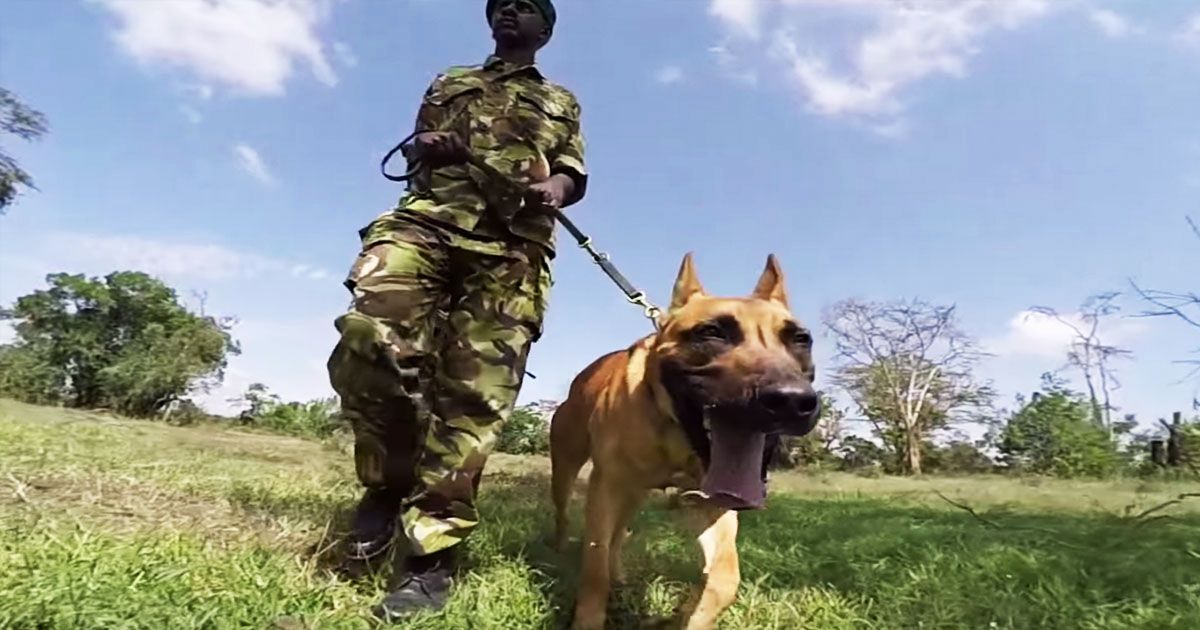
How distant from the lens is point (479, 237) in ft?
11.7

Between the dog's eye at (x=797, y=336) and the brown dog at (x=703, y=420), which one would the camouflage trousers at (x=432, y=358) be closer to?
the brown dog at (x=703, y=420)

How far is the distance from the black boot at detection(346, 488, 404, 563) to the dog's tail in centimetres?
→ 98

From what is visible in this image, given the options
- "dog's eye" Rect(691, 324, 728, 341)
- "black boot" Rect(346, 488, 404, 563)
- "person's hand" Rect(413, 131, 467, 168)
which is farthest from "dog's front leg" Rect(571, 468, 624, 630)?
"person's hand" Rect(413, 131, 467, 168)

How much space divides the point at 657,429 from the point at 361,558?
1.27m

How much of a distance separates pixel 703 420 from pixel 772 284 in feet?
2.75

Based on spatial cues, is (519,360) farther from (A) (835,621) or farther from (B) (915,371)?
(B) (915,371)

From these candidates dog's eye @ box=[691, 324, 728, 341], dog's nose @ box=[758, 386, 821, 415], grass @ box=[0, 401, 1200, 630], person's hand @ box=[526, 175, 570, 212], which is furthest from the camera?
person's hand @ box=[526, 175, 570, 212]

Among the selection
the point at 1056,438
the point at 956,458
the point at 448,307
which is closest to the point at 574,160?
the point at 448,307

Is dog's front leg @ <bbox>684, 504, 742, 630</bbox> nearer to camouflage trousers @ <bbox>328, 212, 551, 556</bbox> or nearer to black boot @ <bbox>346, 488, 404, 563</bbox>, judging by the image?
camouflage trousers @ <bbox>328, 212, 551, 556</bbox>

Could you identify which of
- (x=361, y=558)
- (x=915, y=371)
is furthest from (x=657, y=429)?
(x=915, y=371)

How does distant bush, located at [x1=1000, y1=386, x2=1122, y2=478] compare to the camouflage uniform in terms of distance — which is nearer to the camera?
the camouflage uniform

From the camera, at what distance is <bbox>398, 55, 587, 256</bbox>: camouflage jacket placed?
3.63 m

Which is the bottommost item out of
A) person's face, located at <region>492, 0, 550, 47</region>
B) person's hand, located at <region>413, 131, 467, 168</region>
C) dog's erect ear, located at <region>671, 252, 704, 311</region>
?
dog's erect ear, located at <region>671, 252, 704, 311</region>

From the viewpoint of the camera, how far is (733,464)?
2779 millimetres
